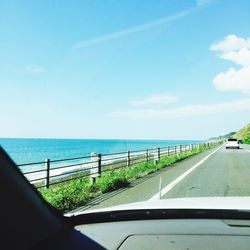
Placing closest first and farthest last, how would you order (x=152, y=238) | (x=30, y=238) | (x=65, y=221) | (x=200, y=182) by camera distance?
(x=30, y=238) → (x=152, y=238) → (x=65, y=221) → (x=200, y=182)

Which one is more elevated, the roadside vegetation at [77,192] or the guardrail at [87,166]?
the guardrail at [87,166]

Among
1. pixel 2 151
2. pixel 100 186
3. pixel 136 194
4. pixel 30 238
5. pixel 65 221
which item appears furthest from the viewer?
pixel 100 186

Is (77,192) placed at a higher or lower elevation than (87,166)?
lower

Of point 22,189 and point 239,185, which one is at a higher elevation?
point 22,189

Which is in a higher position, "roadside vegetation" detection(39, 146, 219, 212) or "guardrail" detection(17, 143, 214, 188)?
"guardrail" detection(17, 143, 214, 188)

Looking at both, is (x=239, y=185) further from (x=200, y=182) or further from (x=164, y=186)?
(x=164, y=186)

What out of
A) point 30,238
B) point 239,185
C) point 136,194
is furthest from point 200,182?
point 30,238

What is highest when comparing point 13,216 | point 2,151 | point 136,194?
point 2,151

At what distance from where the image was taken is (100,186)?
12.2 metres

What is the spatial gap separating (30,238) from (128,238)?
2.15 ft

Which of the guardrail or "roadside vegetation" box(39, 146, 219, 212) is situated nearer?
"roadside vegetation" box(39, 146, 219, 212)

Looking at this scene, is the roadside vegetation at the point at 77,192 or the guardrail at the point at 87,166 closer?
the roadside vegetation at the point at 77,192

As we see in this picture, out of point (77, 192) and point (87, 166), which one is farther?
point (87, 166)

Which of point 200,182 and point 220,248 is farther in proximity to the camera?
point 200,182
